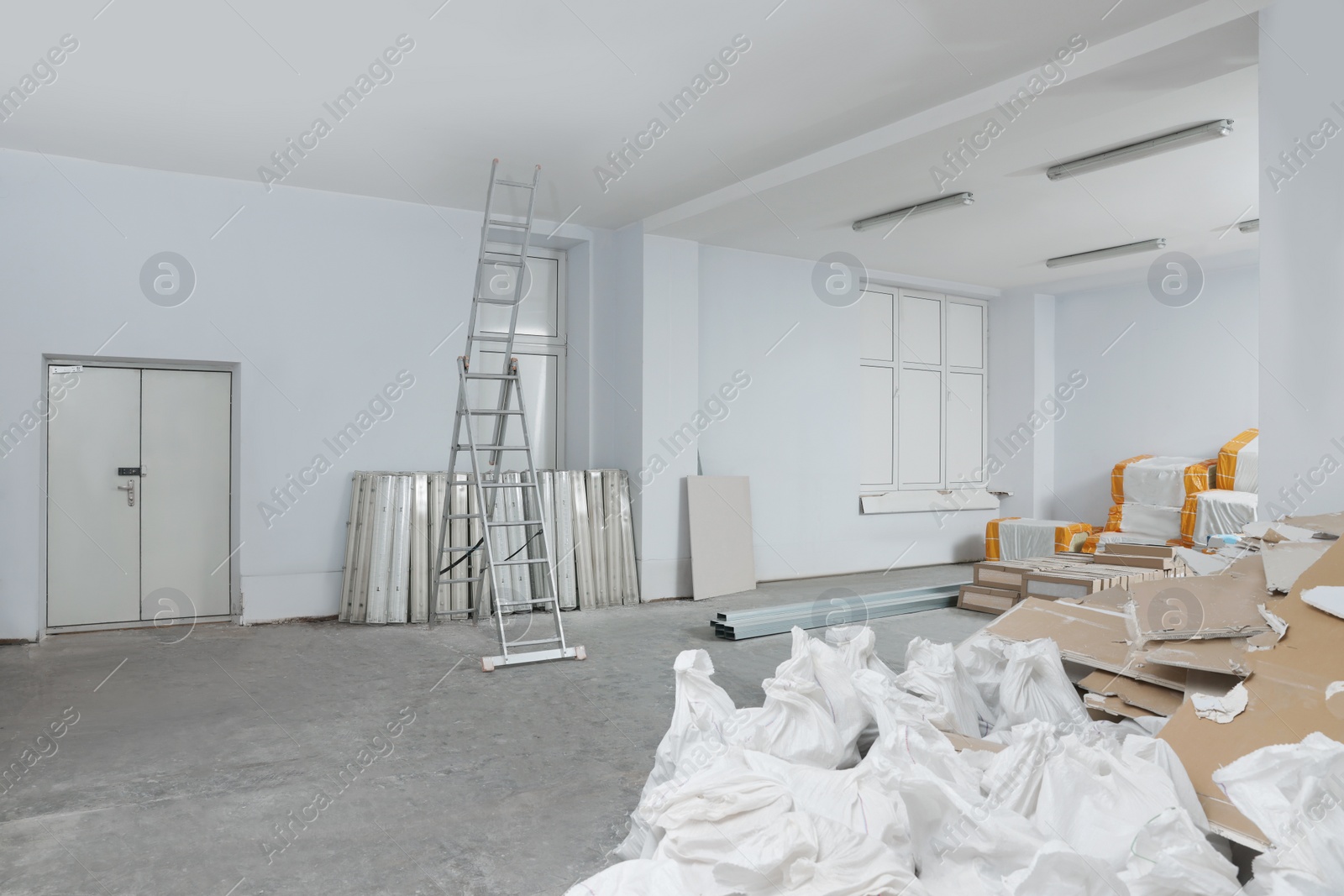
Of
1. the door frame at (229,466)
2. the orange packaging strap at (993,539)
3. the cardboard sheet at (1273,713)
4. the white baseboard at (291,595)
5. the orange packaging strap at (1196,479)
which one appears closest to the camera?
the cardboard sheet at (1273,713)

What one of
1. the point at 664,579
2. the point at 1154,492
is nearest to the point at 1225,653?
the point at 664,579

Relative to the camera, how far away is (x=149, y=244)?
5.70 meters

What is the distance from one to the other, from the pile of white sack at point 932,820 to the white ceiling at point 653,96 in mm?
3060

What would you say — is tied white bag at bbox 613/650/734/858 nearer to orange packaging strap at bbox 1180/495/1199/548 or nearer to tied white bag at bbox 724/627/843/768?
tied white bag at bbox 724/627/843/768

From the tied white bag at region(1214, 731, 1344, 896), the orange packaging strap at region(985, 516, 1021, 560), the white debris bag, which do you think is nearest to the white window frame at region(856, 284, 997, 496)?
the orange packaging strap at region(985, 516, 1021, 560)

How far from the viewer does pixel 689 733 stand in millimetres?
2652

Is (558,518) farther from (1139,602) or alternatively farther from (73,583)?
(1139,602)

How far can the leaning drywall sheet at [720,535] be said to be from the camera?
279 inches

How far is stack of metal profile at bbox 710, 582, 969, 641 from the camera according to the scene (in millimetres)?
5477

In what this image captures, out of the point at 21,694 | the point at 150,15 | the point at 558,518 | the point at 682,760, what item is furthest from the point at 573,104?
the point at 21,694

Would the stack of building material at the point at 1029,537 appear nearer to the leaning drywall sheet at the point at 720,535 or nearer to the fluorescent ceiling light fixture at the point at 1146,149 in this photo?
the leaning drywall sheet at the point at 720,535

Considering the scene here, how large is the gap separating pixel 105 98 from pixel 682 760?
4722mm

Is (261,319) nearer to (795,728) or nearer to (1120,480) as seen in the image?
(795,728)

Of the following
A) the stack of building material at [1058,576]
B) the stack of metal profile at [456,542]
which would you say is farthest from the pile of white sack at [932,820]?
the stack of metal profile at [456,542]
